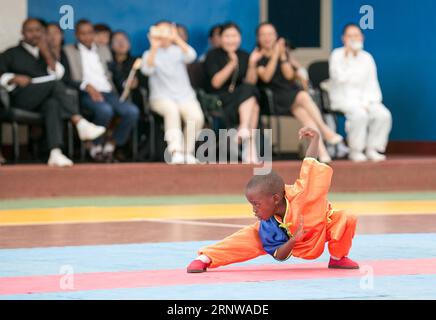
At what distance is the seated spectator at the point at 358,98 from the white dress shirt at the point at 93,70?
2999 millimetres

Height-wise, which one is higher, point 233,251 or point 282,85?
point 282,85

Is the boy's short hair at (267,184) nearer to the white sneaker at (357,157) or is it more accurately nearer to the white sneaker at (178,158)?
the white sneaker at (178,158)

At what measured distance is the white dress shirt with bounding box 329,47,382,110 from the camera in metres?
14.9

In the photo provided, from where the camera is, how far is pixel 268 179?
276 inches

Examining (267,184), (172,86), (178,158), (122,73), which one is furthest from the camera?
(122,73)

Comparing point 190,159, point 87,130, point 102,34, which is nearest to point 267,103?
point 190,159

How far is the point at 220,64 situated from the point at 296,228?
7468mm

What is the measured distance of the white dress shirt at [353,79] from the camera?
48.9 feet

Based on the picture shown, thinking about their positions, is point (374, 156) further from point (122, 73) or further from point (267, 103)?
point (122, 73)

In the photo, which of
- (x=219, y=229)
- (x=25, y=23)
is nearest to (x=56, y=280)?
(x=219, y=229)

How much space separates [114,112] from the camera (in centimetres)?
1386

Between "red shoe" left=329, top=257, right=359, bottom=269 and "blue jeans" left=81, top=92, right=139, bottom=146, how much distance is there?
6.65m

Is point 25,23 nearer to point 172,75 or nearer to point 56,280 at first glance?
point 172,75
